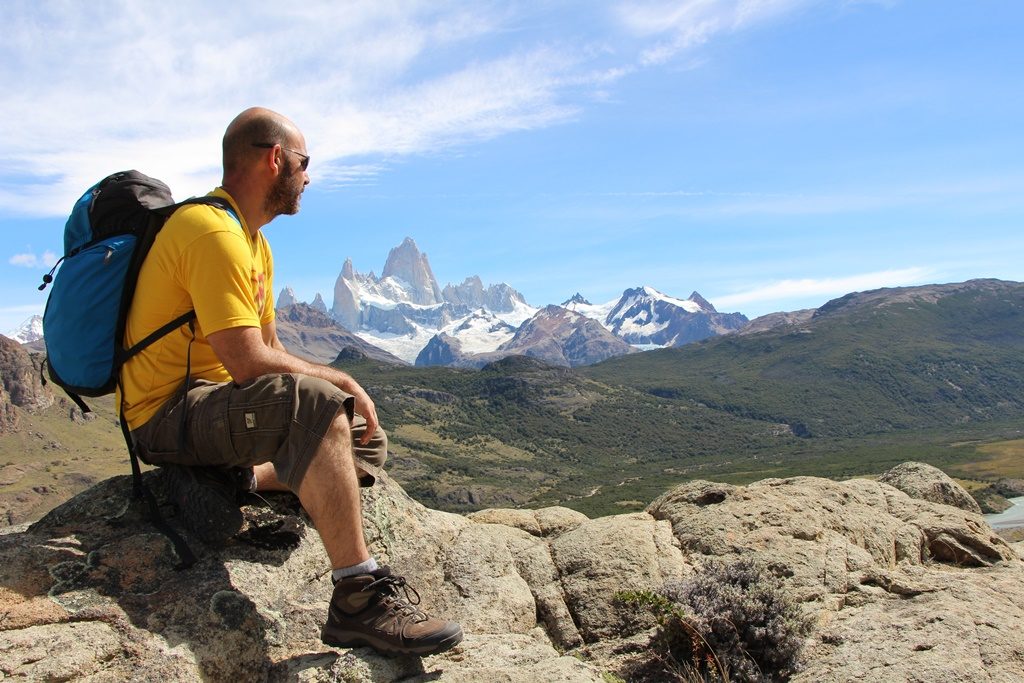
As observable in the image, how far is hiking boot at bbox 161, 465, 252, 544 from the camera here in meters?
7.53

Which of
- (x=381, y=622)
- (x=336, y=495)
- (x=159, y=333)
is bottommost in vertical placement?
(x=381, y=622)

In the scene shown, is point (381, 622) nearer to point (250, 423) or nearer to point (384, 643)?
point (384, 643)

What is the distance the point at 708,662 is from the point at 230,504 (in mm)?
5265

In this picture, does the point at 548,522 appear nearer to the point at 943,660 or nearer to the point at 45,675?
the point at 943,660

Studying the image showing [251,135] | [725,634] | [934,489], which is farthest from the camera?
[934,489]

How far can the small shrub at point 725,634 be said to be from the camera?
8445 mm

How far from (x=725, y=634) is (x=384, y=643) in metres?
4.01

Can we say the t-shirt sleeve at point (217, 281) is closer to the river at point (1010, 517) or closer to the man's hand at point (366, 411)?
the man's hand at point (366, 411)

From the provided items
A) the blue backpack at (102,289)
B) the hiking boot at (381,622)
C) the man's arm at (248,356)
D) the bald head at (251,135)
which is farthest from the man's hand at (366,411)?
the bald head at (251,135)

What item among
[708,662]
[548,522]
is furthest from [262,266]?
[548,522]

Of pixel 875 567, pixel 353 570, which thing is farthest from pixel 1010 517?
pixel 353 570

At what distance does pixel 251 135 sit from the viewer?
744 centimetres

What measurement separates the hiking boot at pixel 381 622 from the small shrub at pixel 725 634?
302 cm

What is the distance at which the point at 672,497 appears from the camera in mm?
13820
